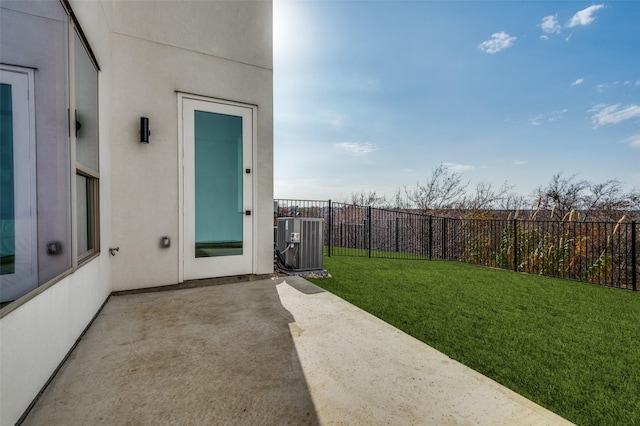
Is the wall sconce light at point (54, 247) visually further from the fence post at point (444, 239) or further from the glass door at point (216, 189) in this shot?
the fence post at point (444, 239)

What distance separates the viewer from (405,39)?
6.17 meters

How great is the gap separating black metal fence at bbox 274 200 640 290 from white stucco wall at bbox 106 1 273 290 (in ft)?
7.06

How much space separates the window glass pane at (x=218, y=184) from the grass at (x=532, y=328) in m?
1.42

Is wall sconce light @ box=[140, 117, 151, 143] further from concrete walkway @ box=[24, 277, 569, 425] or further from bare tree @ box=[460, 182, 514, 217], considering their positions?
bare tree @ box=[460, 182, 514, 217]

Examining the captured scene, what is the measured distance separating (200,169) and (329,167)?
6501 millimetres

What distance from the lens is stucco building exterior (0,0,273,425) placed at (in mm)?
1282

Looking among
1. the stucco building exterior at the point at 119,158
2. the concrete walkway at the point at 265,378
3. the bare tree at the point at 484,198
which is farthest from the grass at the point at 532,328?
the bare tree at the point at 484,198

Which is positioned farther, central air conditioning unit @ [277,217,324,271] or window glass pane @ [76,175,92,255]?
central air conditioning unit @ [277,217,324,271]

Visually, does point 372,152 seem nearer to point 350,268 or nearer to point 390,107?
point 390,107

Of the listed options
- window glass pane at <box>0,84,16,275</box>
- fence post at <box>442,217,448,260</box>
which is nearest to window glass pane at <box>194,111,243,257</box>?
window glass pane at <box>0,84,16,275</box>

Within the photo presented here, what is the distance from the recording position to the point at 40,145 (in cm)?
150

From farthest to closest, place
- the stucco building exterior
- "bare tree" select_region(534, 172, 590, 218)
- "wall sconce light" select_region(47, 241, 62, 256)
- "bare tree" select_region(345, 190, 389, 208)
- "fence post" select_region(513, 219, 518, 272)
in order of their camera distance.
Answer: "bare tree" select_region(345, 190, 389, 208)
"bare tree" select_region(534, 172, 590, 218)
"fence post" select_region(513, 219, 518, 272)
"wall sconce light" select_region(47, 241, 62, 256)
the stucco building exterior

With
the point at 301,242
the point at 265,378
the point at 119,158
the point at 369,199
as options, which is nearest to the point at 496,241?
the point at 301,242

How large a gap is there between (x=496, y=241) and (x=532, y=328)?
3.91 metres
